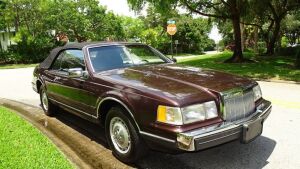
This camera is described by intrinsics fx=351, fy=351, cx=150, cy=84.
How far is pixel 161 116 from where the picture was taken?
4176 mm

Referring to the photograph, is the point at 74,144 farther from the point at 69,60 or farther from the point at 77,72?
the point at 69,60

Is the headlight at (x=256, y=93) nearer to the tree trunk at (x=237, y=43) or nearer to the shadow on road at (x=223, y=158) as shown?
the shadow on road at (x=223, y=158)

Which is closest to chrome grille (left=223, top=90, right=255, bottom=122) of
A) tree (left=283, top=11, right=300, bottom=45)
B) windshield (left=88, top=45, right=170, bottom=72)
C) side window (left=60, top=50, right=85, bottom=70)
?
windshield (left=88, top=45, right=170, bottom=72)

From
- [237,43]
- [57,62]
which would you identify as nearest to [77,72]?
[57,62]

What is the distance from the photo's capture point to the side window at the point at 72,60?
6.01m

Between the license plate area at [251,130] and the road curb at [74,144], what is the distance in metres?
1.66

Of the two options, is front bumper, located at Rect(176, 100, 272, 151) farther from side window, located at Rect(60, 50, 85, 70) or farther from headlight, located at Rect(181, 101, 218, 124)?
side window, located at Rect(60, 50, 85, 70)

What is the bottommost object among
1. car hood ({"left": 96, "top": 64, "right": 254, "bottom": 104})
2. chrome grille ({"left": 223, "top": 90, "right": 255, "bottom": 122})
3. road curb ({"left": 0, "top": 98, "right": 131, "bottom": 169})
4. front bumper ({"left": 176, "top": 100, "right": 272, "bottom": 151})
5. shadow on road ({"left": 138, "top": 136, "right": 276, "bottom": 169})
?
shadow on road ({"left": 138, "top": 136, "right": 276, "bottom": 169})

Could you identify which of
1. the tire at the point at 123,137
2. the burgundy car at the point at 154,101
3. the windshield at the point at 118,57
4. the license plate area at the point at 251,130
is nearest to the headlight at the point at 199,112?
the burgundy car at the point at 154,101

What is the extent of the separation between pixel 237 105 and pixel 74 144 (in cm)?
289

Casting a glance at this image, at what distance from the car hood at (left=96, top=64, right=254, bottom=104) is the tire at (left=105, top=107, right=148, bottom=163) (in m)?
0.46

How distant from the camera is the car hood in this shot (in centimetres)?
428

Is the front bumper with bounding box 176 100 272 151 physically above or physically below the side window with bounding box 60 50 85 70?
below

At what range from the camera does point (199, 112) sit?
4.17 meters
